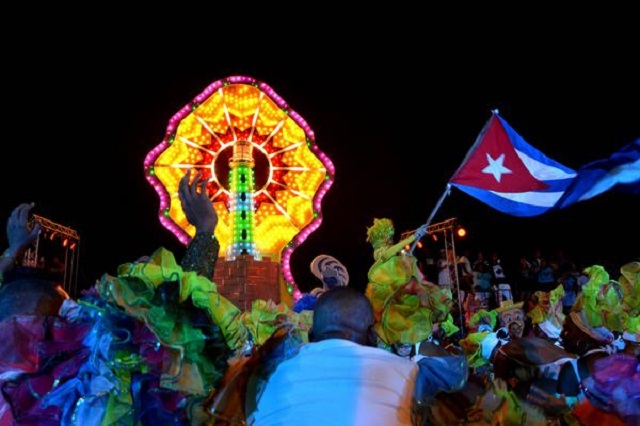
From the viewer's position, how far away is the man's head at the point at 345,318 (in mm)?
2490

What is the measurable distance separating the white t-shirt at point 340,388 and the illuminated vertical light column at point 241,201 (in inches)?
469

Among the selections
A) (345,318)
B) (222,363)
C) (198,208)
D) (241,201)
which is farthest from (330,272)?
(241,201)

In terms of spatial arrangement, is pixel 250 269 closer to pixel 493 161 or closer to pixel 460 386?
pixel 493 161

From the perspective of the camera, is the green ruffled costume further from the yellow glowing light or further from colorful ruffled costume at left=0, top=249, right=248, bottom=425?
the yellow glowing light

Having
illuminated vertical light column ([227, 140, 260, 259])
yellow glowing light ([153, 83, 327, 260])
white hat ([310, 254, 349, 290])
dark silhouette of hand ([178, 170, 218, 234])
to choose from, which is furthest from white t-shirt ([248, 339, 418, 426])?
yellow glowing light ([153, 83, 327, 260])

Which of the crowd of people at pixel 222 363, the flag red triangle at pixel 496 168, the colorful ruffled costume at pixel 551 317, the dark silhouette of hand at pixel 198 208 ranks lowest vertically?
the colorful ruffled costume at pixel 551 317

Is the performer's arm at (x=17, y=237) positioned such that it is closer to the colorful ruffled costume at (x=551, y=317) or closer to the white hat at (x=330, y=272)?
the white hat at (x=330, y=272)

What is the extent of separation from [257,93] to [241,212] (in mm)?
2746

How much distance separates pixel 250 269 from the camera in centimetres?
1341

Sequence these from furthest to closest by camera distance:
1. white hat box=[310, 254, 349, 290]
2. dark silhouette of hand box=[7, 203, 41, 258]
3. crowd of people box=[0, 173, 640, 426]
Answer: white hat box=[310, 254, 349, 290], dark silhouette of hand box=[7, 203, 41, 258], crowd of people box=[0, 173, 640, 426]

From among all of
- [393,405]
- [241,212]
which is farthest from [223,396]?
[241,212]

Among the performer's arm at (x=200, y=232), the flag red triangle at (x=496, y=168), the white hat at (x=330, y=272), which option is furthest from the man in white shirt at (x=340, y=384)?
the flag red triangle at (x=496, y=168)

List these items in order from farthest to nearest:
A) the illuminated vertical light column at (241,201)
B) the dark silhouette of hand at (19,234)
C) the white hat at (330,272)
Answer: the illuminated vertical light column at (241,201) → the white hat at (330,272) → the dark silhouette of hand at (19,234)

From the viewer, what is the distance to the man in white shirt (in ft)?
7.13
